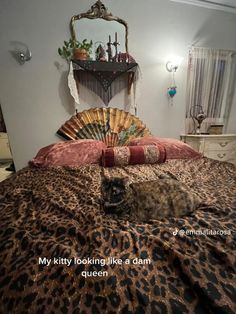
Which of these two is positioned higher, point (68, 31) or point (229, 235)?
point (68, 31)

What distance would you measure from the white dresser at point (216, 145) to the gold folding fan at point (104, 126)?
0.85 meters

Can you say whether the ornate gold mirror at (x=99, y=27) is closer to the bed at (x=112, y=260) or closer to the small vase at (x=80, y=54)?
the small vase at (x=80, y=54)

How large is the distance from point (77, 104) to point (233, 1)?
2.63m

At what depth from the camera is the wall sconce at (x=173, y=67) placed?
2.32 metres

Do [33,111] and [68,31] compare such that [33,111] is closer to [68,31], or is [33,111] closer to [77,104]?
[77,104]

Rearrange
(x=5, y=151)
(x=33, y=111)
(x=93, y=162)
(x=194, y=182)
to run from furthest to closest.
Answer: (x=5, y=151)
(x=33, y=111)
(x=93, y=162)
(x=194, y=182)

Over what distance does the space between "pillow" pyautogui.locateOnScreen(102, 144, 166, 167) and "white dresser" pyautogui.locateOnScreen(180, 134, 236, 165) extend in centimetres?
99

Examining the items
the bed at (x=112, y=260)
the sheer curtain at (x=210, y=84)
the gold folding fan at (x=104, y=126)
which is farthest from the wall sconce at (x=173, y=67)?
the bed at (x=112, y=260)

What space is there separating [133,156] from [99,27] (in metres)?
1.71

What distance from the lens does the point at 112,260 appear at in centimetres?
49

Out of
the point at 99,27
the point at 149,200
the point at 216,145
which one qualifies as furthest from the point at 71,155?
the point at 216,145

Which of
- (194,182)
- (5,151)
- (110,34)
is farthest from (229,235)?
(5,151)

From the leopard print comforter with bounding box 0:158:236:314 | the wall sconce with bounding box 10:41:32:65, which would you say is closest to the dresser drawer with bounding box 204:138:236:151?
the leopard print comforter with bounding box 0:158:236:314

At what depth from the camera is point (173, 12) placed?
2.25m
